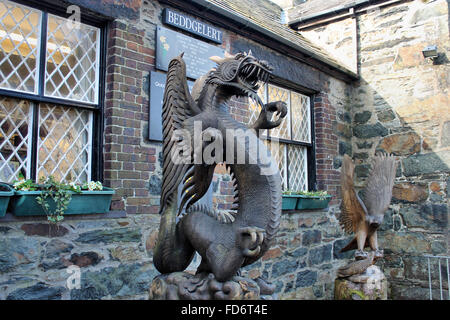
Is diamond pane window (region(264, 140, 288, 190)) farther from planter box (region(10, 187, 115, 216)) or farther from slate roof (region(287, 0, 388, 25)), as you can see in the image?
slate roof (region(287, 0, 388, 25))

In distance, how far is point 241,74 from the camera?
6.79ft

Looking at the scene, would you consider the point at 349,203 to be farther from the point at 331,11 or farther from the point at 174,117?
the point at 331,11

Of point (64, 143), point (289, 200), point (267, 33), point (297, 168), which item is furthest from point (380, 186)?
point (64, 143)

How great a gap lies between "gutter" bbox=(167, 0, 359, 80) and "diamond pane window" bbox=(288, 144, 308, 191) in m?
1.40

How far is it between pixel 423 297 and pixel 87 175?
17.3ft

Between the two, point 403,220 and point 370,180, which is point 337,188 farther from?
point 370,180

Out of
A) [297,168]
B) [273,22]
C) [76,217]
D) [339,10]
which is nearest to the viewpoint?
[76,217]

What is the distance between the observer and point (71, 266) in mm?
2945

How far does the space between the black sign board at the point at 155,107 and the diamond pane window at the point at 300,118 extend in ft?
8.87

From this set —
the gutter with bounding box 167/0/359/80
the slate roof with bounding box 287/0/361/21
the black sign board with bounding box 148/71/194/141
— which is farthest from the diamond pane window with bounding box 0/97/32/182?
the slate roof with bounding box 287/0/361/21

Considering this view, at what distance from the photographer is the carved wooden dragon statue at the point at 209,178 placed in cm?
186

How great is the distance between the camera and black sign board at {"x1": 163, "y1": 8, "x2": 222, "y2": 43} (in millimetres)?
3779

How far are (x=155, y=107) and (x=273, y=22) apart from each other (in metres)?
3.55

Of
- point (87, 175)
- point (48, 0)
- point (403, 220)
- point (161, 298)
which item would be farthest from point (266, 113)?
point (403, 220)
